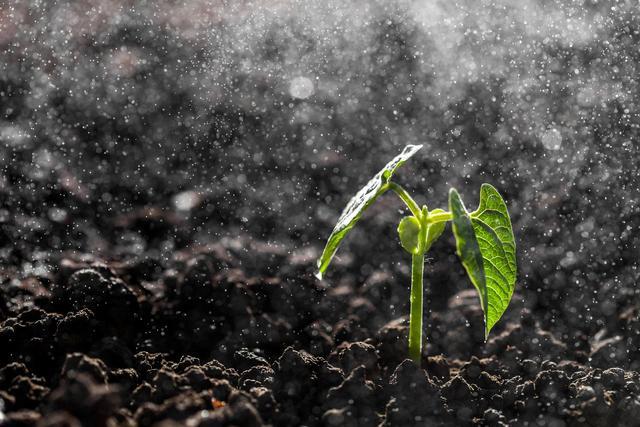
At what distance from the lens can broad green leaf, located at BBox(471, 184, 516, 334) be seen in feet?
3.87

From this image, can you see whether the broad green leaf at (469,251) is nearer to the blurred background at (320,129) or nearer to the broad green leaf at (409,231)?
the broad green leaf at (409,231)

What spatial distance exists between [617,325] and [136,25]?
2174 mm

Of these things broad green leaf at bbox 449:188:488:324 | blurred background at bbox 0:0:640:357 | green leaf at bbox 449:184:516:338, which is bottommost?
broad green leaf at bbox 449:188:488:324

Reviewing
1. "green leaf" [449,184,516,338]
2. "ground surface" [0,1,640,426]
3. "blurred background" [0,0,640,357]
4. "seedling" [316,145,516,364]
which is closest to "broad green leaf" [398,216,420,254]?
"seedling" [316,145,516,364]

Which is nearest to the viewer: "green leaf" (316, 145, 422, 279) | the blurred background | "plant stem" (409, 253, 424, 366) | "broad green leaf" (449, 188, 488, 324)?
"broad green leaf" (449, 188, 488, 324)

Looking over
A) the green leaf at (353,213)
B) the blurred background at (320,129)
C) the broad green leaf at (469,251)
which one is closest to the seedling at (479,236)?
the green leaf at (353,213)

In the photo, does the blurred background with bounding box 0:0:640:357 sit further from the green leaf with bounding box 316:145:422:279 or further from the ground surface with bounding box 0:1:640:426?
the green leaf with bounding box 316:145:422:279

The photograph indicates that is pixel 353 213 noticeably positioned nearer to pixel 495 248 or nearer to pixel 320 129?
pixel 495 248

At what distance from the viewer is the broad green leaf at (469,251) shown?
3.04ft

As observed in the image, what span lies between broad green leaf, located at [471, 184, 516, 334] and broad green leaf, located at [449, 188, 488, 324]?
0.74 ft

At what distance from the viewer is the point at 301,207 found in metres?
2.23

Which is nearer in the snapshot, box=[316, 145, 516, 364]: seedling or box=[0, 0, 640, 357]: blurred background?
box=[316, 145, 516, 364]: seedling

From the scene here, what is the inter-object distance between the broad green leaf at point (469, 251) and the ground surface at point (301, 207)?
0.30 metres

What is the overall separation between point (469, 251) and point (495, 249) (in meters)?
0.27
